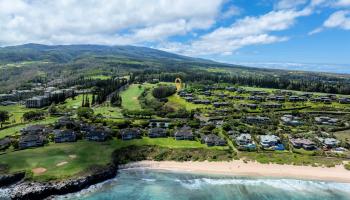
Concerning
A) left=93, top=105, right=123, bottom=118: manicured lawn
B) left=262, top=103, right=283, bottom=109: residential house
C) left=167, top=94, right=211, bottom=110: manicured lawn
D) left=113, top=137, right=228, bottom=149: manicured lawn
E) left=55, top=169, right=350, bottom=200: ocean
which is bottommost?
left=55, top=169, right=350, bottom=200: ocean

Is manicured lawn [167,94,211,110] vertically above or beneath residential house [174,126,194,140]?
above

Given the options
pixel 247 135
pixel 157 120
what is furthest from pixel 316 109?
pixel 157 120

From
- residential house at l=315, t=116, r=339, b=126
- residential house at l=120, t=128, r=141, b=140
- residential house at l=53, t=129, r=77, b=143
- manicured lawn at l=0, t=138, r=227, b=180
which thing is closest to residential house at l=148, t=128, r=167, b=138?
manicured lawn at l=0, t=138, r=227, b=180

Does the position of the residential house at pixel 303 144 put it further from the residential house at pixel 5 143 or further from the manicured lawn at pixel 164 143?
the residential house at pixel 5 143

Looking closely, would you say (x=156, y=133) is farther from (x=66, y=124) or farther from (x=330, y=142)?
(x=330, y=142)

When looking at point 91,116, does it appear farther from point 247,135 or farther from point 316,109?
point 316,109

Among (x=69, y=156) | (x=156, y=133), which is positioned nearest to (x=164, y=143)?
(x=156, y=133)

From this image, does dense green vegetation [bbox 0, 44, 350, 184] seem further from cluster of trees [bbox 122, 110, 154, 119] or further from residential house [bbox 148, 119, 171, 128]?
residential house [bbox 148, 119, 171, 128]
